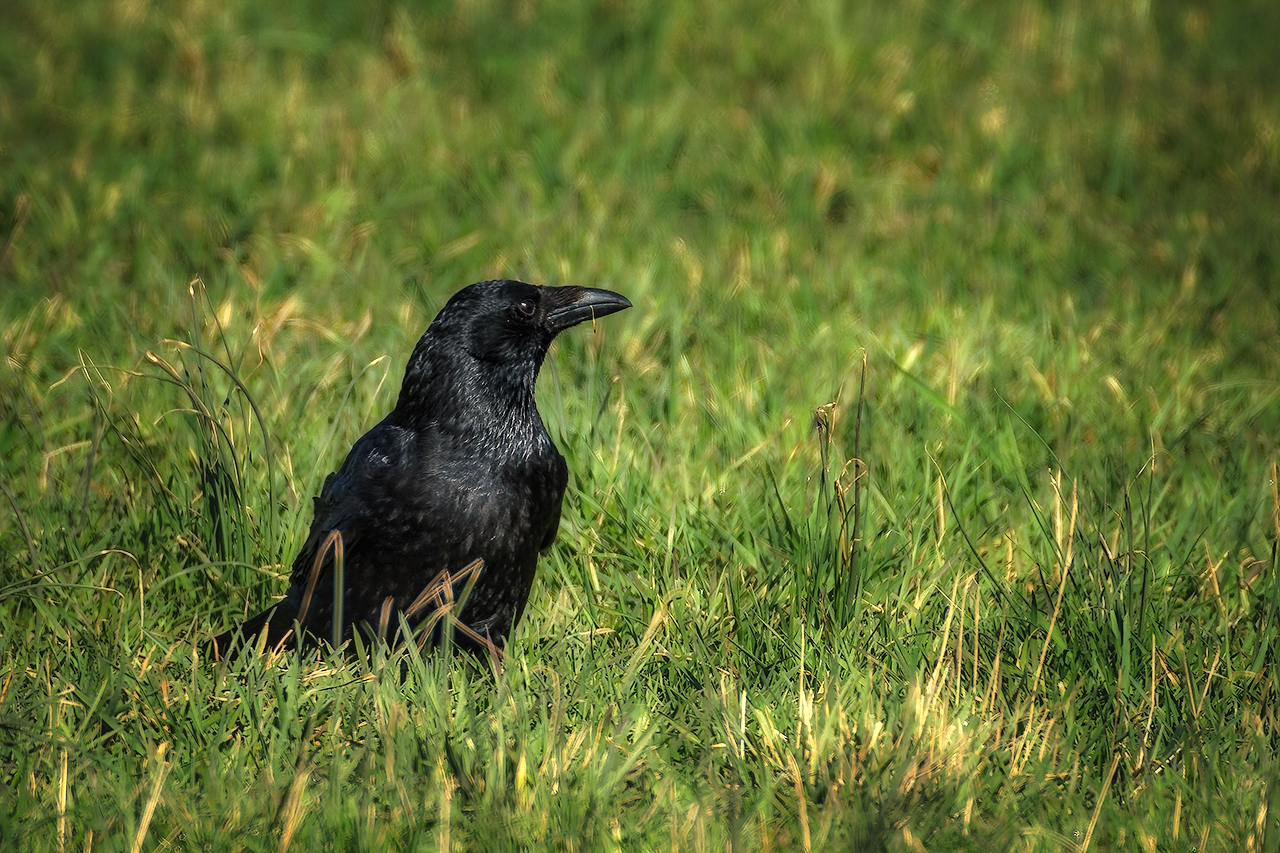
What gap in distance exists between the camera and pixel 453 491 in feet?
9.52

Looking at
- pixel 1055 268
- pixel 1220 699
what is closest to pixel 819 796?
pixel 1220 699

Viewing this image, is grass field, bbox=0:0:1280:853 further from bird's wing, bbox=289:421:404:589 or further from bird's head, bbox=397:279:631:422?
bird's head, bbox=397:279:631:422

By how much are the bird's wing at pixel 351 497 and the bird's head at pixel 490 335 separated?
0.45 feet

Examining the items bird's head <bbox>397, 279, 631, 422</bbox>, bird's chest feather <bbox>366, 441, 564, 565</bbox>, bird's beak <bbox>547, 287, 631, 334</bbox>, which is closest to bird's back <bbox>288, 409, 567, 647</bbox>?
bird's chest feather <bbox>366, 441, 564, 565</bbox>

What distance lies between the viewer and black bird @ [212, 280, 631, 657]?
9.47ft

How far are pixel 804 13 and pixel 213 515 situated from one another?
16.1 feet

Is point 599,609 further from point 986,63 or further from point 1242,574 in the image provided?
point 986,63

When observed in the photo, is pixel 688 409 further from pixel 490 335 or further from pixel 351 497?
pixel 351 497

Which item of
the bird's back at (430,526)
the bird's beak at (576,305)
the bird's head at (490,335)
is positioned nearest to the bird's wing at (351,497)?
the bird's back at (430,526)

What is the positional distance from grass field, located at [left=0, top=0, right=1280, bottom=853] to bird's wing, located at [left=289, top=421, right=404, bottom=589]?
0.17 m

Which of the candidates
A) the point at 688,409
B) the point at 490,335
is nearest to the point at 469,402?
the point at 490,335

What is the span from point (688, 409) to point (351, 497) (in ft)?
4.00

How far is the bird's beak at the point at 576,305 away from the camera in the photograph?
3.16 metres

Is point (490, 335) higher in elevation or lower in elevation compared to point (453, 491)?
higher
